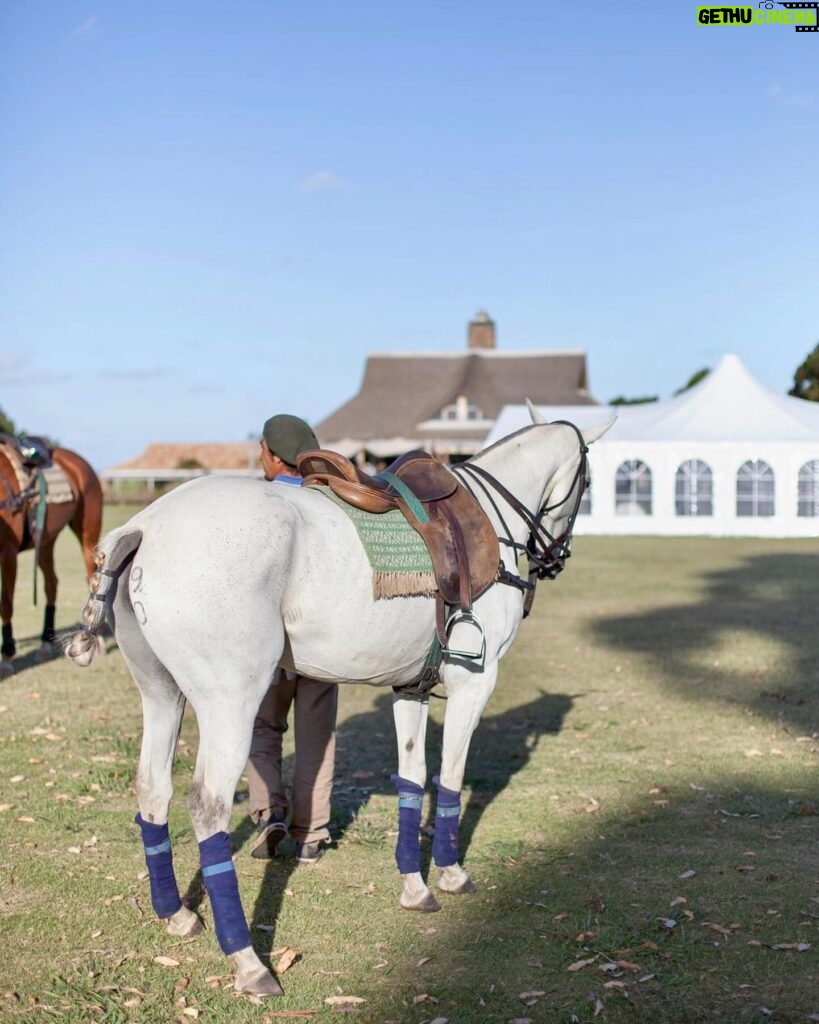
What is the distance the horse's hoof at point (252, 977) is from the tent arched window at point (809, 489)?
26.1m

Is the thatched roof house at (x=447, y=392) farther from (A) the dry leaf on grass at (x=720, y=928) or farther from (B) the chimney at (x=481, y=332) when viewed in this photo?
(A) the dry leaf on grass at (x=720, y=928)

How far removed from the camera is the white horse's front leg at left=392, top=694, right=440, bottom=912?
4.95 metres

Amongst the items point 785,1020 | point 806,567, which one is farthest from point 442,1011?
point 806,567

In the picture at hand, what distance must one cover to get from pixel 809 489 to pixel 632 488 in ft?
15.0

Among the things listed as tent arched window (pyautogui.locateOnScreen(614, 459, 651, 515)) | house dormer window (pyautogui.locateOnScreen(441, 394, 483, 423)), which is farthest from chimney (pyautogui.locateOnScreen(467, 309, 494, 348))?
tent arched window (pyautogui.locateOnScreen(614, 459, 651, 515))

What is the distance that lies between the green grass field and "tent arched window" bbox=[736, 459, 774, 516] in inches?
753

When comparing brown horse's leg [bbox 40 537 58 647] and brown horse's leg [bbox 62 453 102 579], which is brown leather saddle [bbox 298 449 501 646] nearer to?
brown horse's leg [bbox 40 537 58 647]

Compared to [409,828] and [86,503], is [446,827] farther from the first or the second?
[86,503]

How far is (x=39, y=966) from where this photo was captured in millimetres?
4305

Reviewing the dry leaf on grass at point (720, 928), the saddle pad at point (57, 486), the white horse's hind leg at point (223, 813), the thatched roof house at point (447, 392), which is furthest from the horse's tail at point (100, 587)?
the thatched roof house at point (447, 392)

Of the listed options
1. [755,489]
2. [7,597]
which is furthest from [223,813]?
[755,489]

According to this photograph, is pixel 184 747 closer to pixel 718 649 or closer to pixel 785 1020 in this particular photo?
pixel 785 1020

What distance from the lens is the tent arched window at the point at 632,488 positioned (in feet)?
97.5

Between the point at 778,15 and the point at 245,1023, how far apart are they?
31.5ft
